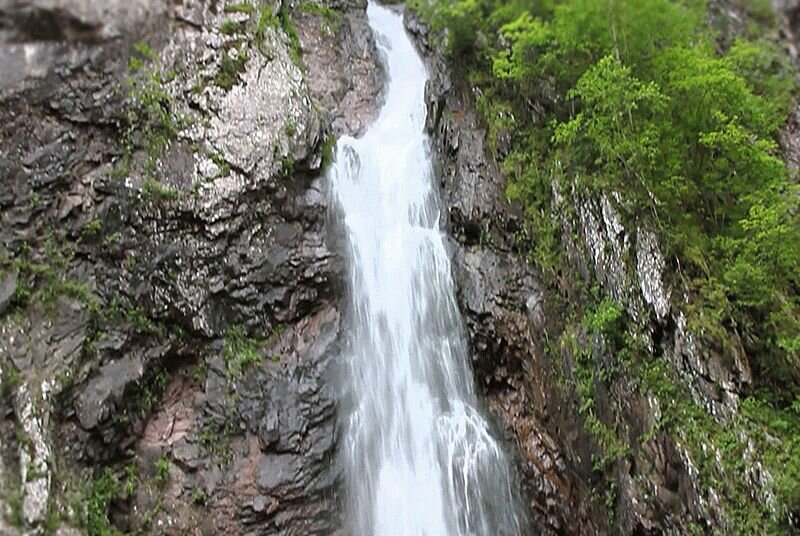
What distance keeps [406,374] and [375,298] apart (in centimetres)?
150

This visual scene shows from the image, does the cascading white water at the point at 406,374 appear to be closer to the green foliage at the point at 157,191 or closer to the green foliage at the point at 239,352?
the green foliage at the point at 239,352

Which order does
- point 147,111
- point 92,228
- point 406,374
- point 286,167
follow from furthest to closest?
1. point 286,167
2. point 147,111
3. point 406,374
4. point 92,228

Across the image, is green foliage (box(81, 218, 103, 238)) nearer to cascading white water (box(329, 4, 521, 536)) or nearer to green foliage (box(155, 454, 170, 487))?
green foliage (box(155, 454, 170, 487))

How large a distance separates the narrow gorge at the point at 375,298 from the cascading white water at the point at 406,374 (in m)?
0.04

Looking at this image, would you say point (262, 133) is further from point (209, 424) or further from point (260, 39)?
point (209, 424)

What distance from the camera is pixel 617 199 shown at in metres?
8.17

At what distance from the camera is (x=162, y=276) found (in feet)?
30.0

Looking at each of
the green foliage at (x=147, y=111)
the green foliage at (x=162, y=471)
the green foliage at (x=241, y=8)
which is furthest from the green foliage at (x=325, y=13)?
the green foliage at (x=162, y=471)

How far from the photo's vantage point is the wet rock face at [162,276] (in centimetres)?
785

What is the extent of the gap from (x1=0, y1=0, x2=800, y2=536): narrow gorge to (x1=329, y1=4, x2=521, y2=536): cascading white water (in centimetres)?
4

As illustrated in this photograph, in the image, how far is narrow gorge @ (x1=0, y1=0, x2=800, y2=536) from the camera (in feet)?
22.3

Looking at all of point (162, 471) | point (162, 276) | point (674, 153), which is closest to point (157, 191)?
point (162, 276)

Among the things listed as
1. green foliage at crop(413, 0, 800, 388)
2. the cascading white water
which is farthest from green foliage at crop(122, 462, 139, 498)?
green foliage at crop(413, 0, 800, 388)

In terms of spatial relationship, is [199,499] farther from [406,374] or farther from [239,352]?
[406,374]
